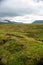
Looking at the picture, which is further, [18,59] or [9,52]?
[9,52]

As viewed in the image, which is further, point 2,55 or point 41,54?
point 2,55

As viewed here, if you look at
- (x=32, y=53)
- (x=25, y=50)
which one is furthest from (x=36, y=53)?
(x=25, y=50)

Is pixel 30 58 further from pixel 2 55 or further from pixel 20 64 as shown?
pixel 2 55

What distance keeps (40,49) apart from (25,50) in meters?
4.56

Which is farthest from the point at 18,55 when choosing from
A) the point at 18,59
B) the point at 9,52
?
the point at 9,52

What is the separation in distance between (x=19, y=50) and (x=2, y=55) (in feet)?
17.3

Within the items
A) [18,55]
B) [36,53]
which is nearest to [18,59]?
[18,55]

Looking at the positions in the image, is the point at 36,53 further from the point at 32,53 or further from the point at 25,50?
the point at 25,50

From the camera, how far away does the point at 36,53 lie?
47125mm

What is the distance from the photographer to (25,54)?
4747 centimetres

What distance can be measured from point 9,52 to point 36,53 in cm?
929

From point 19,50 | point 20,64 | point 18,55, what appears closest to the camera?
point 20,64

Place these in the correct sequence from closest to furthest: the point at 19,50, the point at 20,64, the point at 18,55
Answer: the point at 20,64
the point at 18,55
the point at 19,50

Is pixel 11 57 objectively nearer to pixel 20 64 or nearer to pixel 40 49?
pixel 20 64
